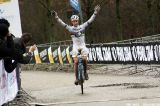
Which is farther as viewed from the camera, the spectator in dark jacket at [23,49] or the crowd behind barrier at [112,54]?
the crowd behind barrier at [112,54]

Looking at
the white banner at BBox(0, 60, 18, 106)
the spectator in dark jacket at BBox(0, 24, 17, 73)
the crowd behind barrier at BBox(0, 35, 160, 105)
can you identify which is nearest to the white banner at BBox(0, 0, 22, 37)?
the white banner at BBox(0, 60, 18, 106)

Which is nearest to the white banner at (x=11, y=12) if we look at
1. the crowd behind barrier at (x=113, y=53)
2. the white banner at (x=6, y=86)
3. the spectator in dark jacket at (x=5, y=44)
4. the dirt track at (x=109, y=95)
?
the dirt track at (x=109, y=95)

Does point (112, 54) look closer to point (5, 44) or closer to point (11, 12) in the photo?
point (11, 12)

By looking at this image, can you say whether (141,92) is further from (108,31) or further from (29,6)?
(108,31)

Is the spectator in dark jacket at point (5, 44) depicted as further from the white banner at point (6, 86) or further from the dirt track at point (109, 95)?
the dirt track at point (109, 95)

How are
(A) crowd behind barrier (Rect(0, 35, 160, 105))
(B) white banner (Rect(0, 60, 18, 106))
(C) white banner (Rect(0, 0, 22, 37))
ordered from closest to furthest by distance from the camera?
(B) white banner (Rect(0, 60, 18, 106)) < (C) white banner (Rect(0, 0, 22, 37)) < (A) crowd behind barrier (Rect(0, 35, 160, 105))

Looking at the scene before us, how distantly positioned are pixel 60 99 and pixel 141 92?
91.7 inches

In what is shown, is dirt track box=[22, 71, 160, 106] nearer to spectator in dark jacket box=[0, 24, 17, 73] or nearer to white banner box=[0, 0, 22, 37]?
white banner box=[0, 0, 22, 37]

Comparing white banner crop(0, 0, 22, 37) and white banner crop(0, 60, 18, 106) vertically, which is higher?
white banner crop(0, 0, 22, 37)

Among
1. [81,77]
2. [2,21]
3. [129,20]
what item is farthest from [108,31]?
[2,21]

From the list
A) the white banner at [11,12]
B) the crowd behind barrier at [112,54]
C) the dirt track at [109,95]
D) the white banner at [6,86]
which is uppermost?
the white banner at [11,12]

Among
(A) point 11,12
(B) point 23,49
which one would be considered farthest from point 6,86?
(A) point 11,12

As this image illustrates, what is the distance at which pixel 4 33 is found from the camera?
Result: 10.3 meters

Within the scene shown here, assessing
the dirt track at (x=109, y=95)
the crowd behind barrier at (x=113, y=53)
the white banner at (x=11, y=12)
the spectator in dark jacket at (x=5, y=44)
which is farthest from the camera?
the crowd behind barrier at (x=113, y=53)
